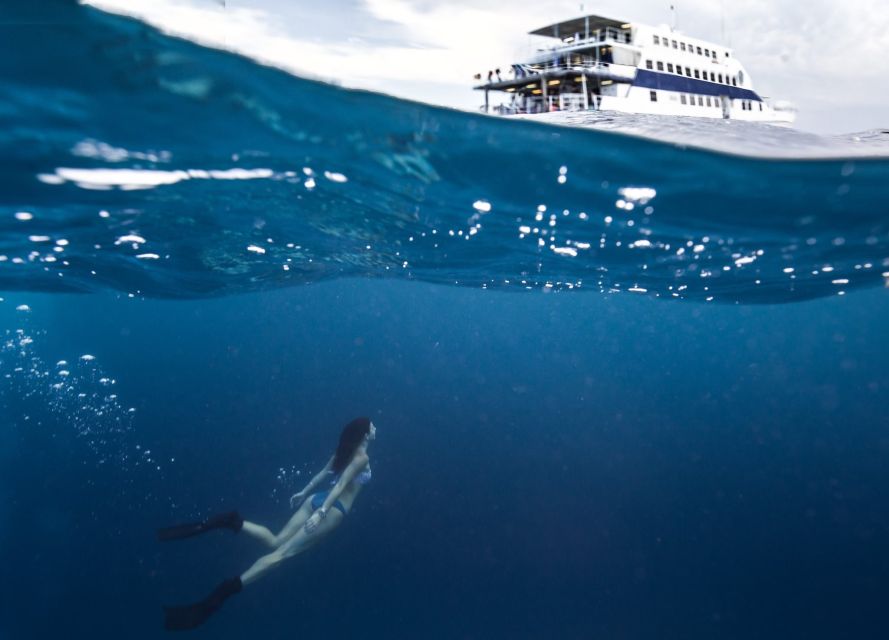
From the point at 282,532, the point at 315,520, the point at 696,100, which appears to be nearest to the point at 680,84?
the point at 696,100

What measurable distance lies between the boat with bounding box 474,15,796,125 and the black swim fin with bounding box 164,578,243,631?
60.3ft

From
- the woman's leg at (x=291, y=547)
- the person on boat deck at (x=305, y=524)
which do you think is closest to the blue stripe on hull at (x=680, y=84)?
the person on boat deck at (x=305, y=524)

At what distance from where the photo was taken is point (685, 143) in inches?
300

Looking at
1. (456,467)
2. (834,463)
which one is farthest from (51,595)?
(834,463)

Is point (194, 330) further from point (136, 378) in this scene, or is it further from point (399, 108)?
point (399, 108)

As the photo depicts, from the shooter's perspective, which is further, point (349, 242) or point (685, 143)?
point (349, 242)

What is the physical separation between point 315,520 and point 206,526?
2810 millimetres

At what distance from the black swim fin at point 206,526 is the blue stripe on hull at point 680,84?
21.3 metres

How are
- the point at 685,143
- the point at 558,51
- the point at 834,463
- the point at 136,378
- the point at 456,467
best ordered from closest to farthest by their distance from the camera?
the point at 685,143 < the point at 558,51 < the point at 456,467 < the point at 834,463 < the point at 136,378

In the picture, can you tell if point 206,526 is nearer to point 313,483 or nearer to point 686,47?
point 313,483

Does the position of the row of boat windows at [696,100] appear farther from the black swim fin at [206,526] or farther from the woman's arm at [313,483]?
the black swim fin at [206,526]

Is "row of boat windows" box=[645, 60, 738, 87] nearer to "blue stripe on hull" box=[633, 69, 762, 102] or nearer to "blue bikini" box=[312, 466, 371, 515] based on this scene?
"blue stripe on hull" box=[633, 69, 762, 102]

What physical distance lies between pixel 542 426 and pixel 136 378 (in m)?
80.8

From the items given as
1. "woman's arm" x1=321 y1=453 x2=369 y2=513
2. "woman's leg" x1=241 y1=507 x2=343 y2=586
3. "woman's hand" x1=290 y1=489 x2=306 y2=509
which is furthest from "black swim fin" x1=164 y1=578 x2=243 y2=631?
"woman's arm" x1=321 y1=453 x2=369 y2=513
